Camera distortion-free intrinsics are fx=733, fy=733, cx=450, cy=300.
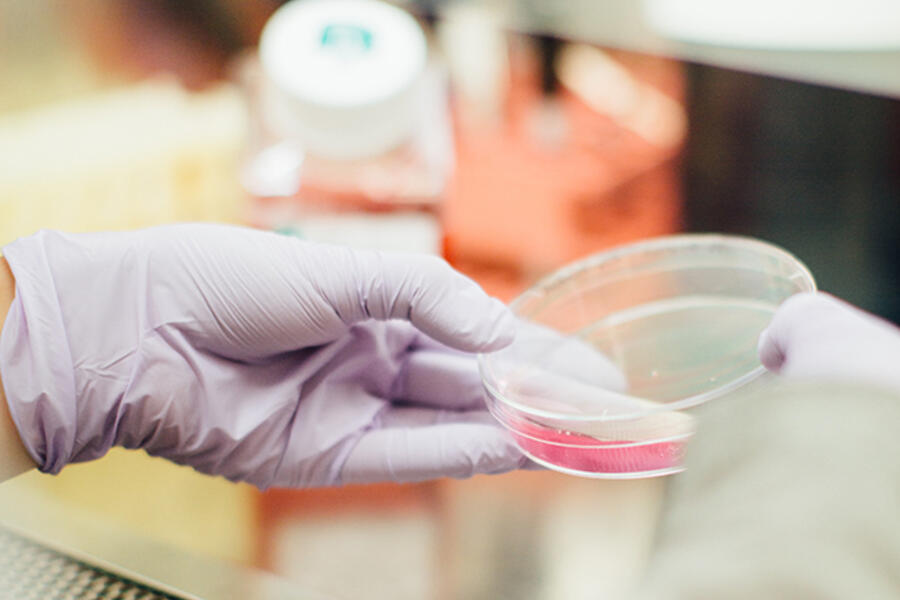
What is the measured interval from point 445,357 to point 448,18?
1040mm

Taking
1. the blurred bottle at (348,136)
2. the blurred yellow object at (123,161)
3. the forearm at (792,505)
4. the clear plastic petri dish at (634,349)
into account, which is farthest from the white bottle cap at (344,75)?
the forearm at (792,505)

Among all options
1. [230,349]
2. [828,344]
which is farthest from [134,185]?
[828,344]

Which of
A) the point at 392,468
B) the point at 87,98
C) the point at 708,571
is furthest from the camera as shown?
the point at 87,98

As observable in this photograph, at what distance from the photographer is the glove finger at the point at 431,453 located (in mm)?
731

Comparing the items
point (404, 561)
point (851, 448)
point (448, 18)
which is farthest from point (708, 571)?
point (448, 18)

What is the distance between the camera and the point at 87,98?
1449 millimetres

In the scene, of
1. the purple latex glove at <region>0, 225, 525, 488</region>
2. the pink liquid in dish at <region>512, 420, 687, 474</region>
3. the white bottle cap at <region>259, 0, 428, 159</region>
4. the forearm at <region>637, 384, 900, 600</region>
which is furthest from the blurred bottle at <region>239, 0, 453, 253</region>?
the forearm at <region>637, 384, 900, 600</region>

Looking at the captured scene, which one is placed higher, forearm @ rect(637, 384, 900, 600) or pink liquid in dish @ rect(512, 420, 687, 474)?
forearm @ rect(637, 384, 900, 600)

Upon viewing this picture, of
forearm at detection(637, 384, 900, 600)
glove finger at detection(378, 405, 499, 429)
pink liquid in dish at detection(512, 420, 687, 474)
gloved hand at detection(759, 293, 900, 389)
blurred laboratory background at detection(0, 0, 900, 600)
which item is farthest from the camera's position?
blurred laboratory background at detection(0, 0, 900, 600)

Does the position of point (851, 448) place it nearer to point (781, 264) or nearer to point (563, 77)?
point (781, 264)

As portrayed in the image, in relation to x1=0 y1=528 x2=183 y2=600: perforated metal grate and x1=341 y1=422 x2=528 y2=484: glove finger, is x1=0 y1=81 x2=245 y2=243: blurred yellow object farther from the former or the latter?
x1=341 y1=422 x2=528 y2=484: glove finger

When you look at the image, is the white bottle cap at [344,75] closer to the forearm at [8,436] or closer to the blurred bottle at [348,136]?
the blurred bottle at [348,136]

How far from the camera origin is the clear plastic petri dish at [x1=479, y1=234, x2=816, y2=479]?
642 mm

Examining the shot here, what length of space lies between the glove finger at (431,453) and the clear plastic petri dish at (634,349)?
0.04m
